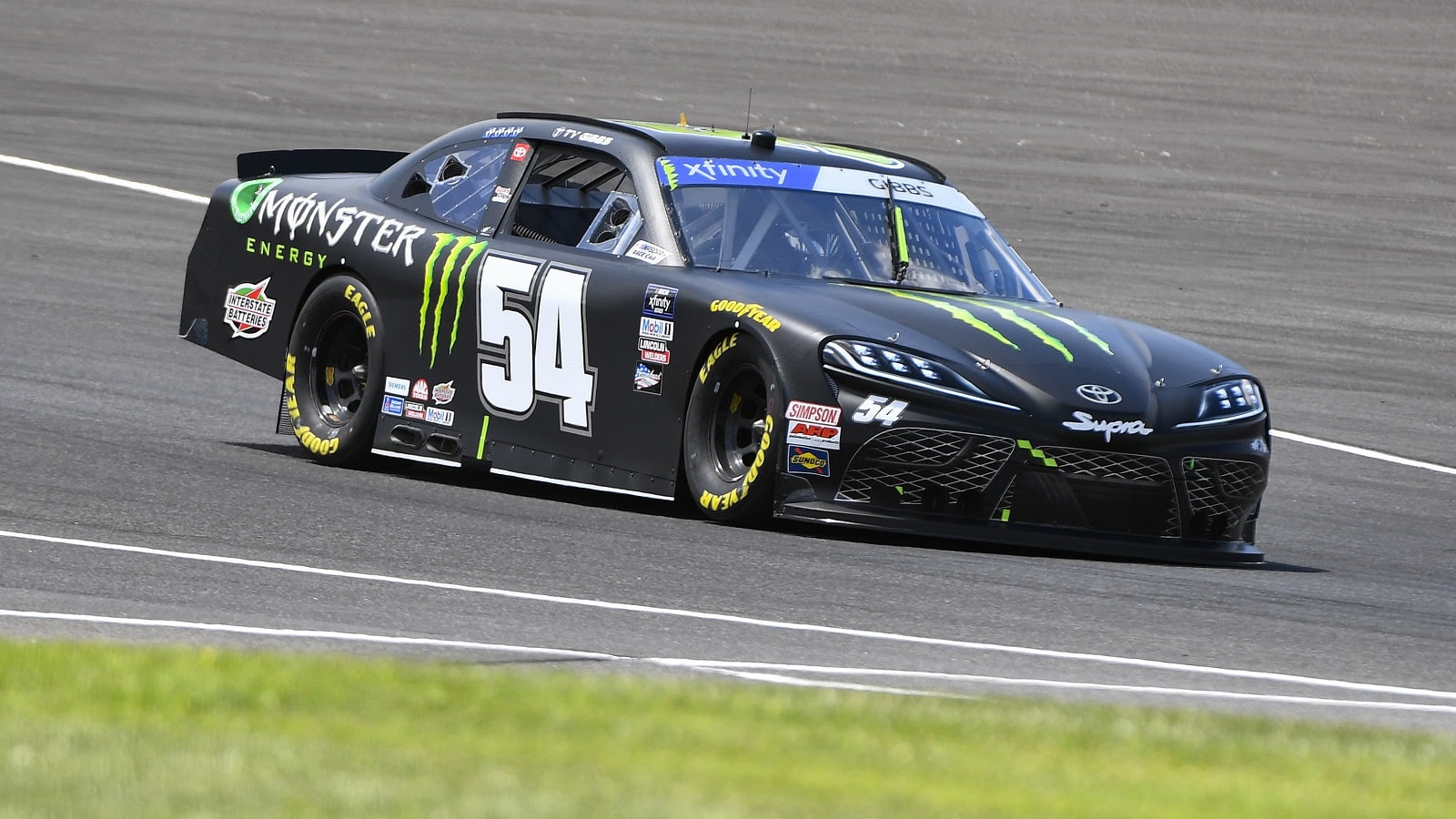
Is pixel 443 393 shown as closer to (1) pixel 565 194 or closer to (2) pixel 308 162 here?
(1) pixel 565 194

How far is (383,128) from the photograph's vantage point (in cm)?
2473

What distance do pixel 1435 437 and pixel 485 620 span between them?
8.56 m

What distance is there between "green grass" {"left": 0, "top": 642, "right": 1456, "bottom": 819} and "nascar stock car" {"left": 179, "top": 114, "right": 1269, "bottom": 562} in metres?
2.95

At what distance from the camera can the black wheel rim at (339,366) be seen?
10.3m

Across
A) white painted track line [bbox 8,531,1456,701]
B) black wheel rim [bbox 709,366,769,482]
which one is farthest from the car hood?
white painted track line [bbox 8,531,1456,701]

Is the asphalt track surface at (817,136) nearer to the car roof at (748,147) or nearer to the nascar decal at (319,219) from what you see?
the nascar decal at (319,219)

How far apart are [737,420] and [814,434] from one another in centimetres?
52

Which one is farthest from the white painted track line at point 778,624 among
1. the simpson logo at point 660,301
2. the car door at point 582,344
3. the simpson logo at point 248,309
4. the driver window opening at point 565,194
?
the simpson logo at point 248,309

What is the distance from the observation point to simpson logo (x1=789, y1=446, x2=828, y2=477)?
27.5ft

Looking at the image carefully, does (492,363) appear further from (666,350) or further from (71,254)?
(71,254)

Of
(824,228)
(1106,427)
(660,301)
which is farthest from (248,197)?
(1106,427)

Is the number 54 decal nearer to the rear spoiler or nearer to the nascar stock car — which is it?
the nascar stock car

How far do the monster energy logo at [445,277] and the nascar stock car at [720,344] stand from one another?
1 cm

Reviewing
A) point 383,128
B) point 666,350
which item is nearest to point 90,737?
point 666,350
